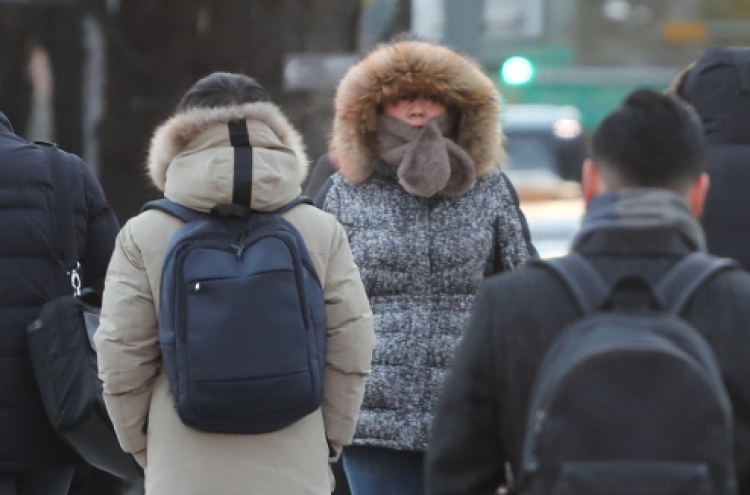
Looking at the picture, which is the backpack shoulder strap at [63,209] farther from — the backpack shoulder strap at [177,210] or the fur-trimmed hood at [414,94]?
the fur-trimmed hood at [414,94]

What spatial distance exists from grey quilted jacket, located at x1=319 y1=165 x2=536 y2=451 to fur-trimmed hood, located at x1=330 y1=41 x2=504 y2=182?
12 centimetres

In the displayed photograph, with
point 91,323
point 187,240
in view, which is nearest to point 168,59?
point 91,323

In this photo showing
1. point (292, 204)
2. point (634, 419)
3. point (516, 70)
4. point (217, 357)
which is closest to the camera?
point (634, 419)

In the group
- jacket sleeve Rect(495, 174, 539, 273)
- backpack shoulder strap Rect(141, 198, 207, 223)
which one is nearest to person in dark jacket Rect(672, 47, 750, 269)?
jacket sleeve Rect(495, 174, 539, 273)

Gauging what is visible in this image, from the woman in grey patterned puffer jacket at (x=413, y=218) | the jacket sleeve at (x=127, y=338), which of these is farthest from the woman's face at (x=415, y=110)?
the jacket sleeve at (x=127, y=338)

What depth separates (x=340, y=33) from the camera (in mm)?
7180

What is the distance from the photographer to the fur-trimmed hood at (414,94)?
381 cm

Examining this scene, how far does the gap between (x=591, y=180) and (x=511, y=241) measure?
59.4 inches

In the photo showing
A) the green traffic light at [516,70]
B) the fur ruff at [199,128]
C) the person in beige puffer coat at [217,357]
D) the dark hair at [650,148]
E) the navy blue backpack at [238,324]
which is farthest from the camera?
the green traffic light at [516,70]

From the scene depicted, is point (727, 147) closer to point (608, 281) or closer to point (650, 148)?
point (650, 148)

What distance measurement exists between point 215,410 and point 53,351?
850mm

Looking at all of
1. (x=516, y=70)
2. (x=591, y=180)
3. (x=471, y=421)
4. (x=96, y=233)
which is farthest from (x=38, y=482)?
(x=516, y=70)

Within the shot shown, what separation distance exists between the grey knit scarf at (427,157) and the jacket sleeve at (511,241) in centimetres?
14

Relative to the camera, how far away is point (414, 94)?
12.6 feet
